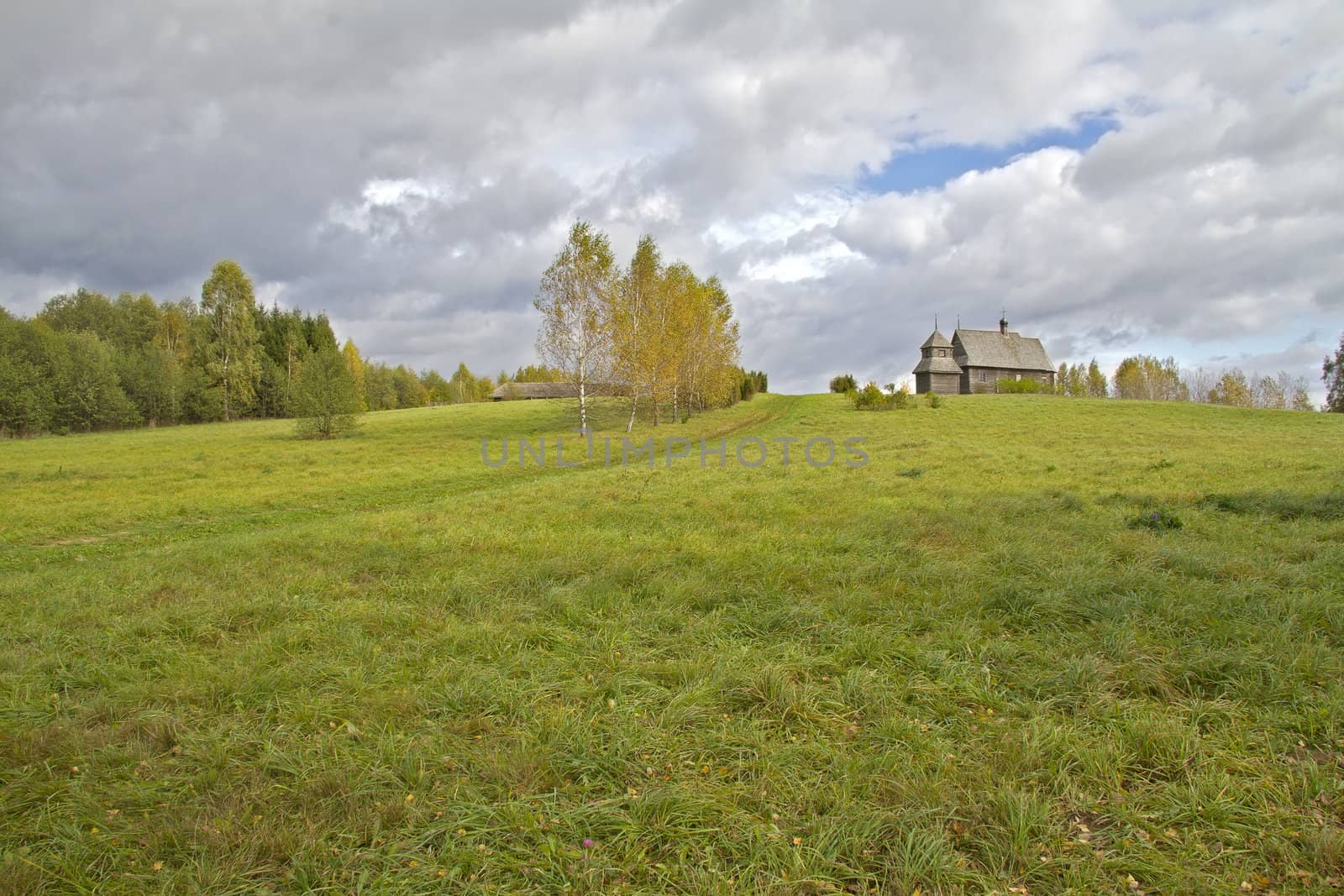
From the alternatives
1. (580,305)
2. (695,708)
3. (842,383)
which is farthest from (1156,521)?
(842,383)

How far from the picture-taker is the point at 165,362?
183 ft

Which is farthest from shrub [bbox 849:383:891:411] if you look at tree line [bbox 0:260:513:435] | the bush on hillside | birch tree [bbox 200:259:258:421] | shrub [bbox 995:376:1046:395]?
birch tree [bbox 200:259:258:421]

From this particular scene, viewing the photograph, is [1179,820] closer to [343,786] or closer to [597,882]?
[597,882]

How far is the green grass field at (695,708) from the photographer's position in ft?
9.74

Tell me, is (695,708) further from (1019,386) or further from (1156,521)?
(1019,386)

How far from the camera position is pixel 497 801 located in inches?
131

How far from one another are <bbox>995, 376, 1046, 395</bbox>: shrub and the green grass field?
58.5 m

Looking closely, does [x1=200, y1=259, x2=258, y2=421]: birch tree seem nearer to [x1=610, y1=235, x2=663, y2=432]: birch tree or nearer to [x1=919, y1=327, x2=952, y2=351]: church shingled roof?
[x1=610, y1=235, x2=663, y2=432]: birch tree

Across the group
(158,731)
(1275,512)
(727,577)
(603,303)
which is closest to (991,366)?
(603,303)

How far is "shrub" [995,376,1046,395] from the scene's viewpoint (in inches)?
2461

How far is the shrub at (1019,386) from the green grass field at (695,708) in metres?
58.5

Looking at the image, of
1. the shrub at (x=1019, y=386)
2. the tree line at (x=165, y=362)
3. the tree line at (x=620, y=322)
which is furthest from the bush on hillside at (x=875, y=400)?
the shrub at (x=1019, y=386)

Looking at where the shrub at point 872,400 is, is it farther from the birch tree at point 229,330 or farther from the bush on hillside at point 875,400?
the birch tree at point 229,330

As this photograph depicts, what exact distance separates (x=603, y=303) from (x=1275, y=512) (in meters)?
27.0
